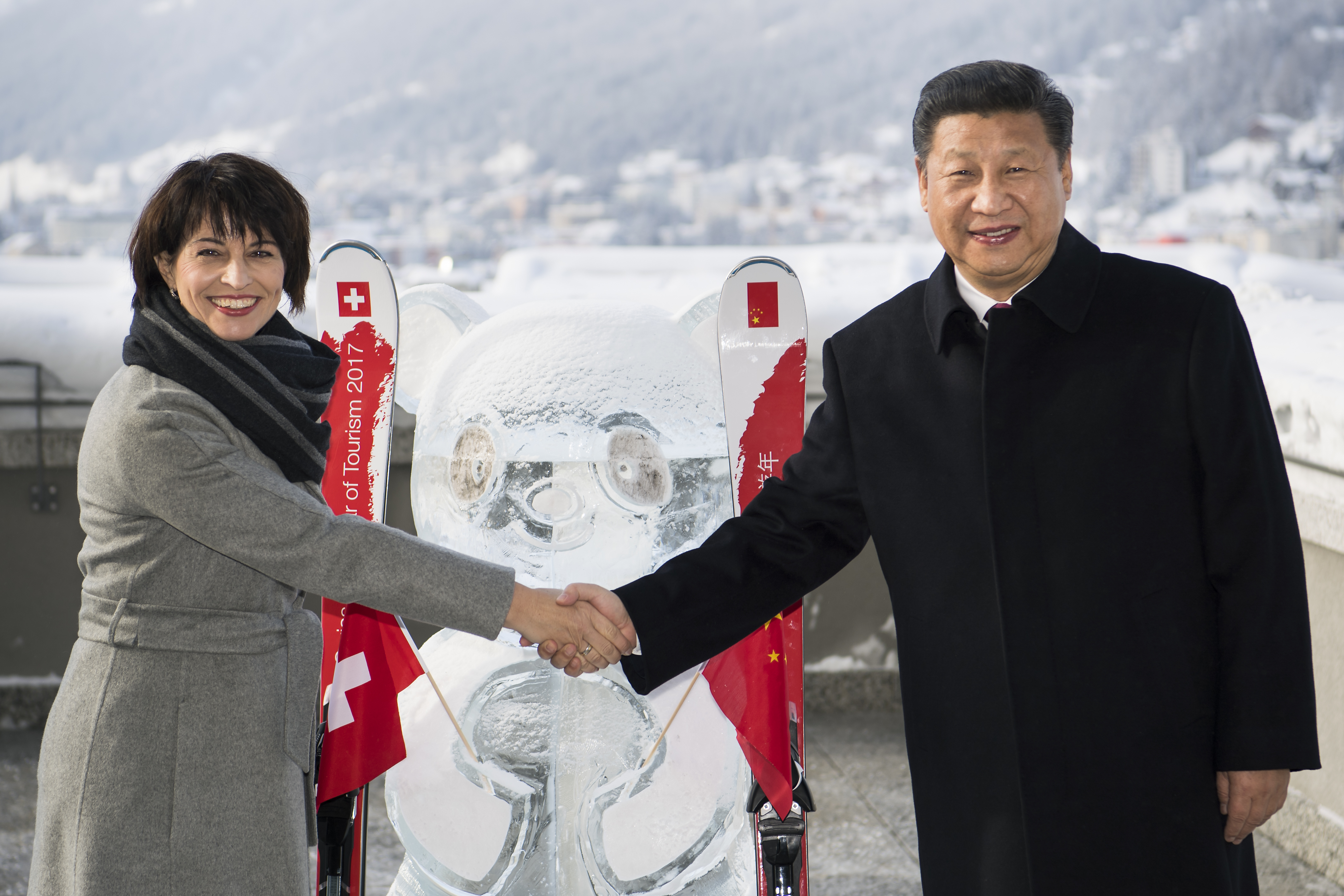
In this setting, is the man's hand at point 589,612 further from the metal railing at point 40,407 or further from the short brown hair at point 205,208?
the metal railing at point 40,407

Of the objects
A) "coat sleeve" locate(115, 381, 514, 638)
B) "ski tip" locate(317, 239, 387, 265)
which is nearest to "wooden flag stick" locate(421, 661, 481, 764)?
"coat sleeve" locate(115, 381, 514, 638)

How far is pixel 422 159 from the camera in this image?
8031 millimetres

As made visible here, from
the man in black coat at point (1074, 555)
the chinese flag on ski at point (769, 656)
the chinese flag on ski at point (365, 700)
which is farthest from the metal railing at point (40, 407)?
the man in black coat at point (1074, 555)

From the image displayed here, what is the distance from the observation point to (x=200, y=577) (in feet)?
4.56

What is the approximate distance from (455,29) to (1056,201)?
776 cm

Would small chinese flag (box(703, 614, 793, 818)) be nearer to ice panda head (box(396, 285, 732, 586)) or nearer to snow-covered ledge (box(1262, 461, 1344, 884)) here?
ice panda head (box(396, 285, 732, 586))

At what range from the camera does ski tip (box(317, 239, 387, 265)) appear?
200cm

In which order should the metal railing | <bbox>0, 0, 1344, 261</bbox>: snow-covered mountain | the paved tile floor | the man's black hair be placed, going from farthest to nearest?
<bbox>0, 0, 1344, 261</bbox>: snow-covered mountain → the metal railing → the paved tile floor → the man's black hair

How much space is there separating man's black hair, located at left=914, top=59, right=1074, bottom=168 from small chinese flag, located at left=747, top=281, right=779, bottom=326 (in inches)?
18.6

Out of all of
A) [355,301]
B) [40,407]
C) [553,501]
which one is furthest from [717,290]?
[40,407]

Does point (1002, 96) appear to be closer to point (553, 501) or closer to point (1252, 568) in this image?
point (1252, 568)

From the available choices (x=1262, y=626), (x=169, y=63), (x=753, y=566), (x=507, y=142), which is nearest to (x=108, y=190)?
(x=169, y=63)

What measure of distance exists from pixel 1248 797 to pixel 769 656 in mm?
728

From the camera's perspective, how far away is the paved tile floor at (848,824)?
105 inches
